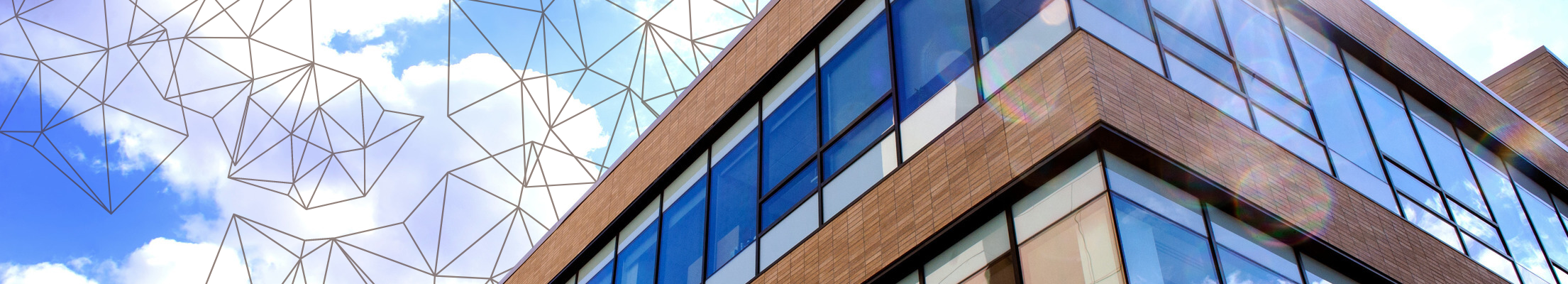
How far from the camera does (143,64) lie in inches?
1425

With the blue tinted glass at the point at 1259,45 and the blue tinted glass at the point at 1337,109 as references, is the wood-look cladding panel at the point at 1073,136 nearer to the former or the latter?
the blue tinted glass at the point at 1337,109

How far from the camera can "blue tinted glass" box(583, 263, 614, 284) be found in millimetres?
18141

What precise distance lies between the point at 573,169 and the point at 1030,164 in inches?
1038

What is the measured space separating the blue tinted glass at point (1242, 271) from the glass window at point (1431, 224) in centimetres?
362

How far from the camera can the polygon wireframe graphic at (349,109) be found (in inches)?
1292

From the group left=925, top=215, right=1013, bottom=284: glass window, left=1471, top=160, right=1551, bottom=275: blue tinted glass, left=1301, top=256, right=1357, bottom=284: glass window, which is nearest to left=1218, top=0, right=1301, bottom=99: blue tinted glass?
left=1301, top=256, right=1357, bottom=284: glass window

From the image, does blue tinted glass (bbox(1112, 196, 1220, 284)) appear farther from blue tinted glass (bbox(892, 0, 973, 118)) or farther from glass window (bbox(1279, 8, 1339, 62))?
glass window (bbox(1279, 8, 1339, 62))

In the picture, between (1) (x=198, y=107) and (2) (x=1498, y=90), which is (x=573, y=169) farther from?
(2) (x=1498, y=90)

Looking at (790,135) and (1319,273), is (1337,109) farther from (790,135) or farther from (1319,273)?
(790,135)

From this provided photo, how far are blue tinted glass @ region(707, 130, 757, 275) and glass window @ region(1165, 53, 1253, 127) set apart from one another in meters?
5.21

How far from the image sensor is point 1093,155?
974 centimetres

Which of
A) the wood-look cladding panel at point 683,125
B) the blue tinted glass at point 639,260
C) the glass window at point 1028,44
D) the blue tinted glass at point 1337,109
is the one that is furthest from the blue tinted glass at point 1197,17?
the blue tinted glass at point 639,260

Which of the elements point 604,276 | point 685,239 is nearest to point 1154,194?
point 685,239

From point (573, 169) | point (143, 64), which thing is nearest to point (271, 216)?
point (143, 64)
